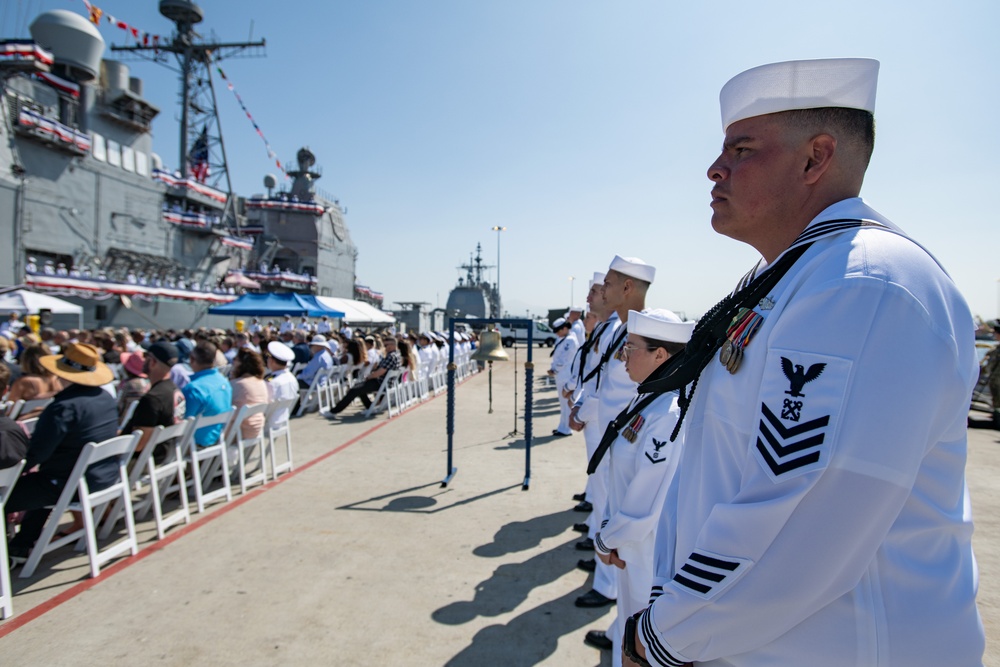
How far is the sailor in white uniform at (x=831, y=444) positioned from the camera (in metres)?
0.87

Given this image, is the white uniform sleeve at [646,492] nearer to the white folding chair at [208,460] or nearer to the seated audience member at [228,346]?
the white folding chair at [208,460]

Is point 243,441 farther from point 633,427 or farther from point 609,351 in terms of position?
point 633,427

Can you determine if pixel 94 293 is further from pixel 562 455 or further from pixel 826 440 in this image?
pixel 826 440

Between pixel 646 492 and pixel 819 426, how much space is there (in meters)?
1.82

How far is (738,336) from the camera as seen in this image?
114cm

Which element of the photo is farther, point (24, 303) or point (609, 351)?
point (24, 303)

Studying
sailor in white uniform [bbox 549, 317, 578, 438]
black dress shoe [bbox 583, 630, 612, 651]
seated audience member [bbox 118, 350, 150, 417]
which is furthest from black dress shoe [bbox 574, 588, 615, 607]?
seated audience member [bbox 118, 350, 150, 417]

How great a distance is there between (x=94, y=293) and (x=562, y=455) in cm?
2250

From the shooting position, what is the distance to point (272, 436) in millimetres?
6352

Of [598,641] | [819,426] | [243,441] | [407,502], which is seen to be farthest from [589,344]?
[819,426]

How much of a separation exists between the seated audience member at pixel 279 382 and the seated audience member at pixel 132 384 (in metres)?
1.49

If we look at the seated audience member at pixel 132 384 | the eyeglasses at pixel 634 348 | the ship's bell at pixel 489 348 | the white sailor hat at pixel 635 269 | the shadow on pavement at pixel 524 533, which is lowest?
the shadow on pavement at pixel 524 533

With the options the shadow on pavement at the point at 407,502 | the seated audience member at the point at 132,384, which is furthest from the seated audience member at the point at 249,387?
the shadow on pavement at the point at 407,502

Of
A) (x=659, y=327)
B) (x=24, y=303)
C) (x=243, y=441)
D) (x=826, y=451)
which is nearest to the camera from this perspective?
(x=826, y=451)
